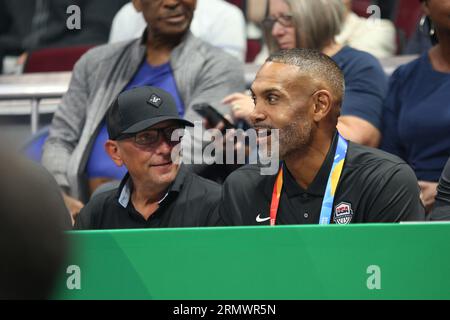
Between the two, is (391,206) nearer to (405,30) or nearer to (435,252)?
(435,252)

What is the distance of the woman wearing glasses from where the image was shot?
2.56 meters

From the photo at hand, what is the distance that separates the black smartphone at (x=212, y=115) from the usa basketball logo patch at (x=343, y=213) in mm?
689

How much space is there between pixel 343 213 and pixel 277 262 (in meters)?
0.43

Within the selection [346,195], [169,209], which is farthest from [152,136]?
[346,195]

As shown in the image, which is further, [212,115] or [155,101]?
[212,115]

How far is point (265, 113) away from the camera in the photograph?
2.15 m

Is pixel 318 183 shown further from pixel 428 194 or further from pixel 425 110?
pixel 425 110

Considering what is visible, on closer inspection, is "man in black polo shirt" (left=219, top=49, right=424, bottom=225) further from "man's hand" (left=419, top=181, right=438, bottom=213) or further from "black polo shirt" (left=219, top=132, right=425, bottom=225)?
"man's hand" (left=419, top=181, right=438, bottom=213)

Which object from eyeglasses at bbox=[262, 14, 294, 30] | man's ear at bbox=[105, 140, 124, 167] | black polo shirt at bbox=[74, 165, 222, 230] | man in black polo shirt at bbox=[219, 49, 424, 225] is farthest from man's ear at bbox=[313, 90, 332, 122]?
eyeglasses at bbox=[262, 14, 294, 30]

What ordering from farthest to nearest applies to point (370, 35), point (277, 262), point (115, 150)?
point (370, 35) < point (115, 150) < point (277, 262)

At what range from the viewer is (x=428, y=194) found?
2387 mm

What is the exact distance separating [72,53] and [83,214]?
4.97 feet
